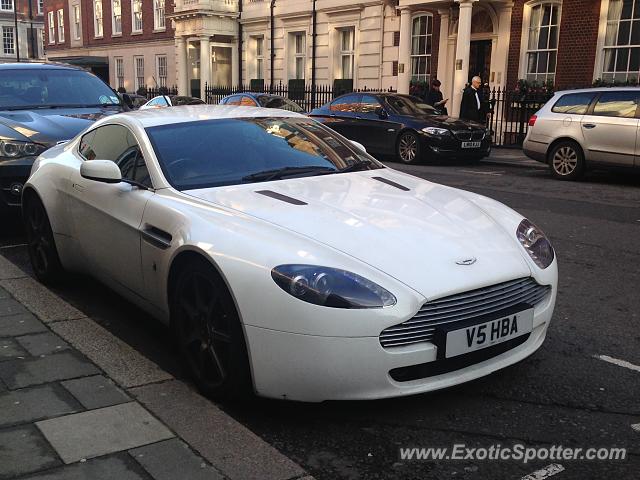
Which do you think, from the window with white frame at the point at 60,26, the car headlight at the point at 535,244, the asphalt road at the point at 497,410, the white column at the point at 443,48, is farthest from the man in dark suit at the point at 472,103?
the window with white frame at the point at 60,26

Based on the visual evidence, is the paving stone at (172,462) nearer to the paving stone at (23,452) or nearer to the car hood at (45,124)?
the paving stone at (23,452)

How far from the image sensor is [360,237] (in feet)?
10.4

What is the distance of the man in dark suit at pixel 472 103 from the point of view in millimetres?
16266

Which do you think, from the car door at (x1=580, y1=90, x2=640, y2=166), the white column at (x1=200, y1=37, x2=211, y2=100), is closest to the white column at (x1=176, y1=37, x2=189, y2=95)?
the white column at (x1=200, y1=37, x2=211, y2=100)

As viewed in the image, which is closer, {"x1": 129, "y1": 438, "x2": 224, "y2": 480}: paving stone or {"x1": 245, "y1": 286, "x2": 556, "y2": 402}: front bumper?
{"x1": 129, "y1": 438, "x2": 224, "y2": 480}: paving stone

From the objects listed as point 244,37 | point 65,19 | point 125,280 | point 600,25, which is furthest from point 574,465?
point 65,19

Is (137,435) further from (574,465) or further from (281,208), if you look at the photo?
(574,465)

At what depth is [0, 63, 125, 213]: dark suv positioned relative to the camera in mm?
6539

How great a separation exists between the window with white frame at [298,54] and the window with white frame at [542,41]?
1156cm

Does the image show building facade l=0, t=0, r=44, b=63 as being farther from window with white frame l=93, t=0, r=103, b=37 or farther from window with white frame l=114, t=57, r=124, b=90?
window with white frame l=114, t=57, r=124, b=90

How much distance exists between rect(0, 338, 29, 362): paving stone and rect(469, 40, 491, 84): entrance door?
19.4 m

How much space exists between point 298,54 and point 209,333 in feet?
89.6

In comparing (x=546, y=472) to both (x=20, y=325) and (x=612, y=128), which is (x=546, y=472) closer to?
(x=20, y=325)

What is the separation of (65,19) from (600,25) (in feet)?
135
